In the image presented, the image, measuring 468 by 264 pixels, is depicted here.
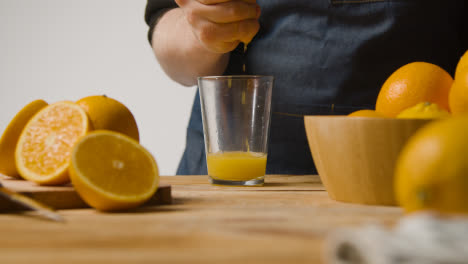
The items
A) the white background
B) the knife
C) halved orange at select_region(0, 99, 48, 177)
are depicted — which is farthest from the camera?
Answer: the white background

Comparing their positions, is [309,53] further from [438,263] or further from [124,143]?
[438,263]

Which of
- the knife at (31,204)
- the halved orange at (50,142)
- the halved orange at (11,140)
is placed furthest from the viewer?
the halved orange at (11,140)

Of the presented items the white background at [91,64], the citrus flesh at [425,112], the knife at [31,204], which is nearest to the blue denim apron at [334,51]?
the citrus flesh at [425,112]

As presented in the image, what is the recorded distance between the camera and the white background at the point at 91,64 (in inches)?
116

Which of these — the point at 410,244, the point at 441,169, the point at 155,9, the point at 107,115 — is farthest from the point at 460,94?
the point at 155,9

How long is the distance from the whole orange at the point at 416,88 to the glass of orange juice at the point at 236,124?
223 mm

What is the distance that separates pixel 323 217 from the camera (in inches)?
24.0

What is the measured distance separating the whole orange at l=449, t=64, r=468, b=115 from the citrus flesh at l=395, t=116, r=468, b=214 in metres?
0.26

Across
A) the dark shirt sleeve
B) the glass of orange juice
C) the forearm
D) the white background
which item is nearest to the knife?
the glass of orange juice

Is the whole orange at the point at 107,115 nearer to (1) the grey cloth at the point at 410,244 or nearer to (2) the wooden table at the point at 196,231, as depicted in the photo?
(2) the wooden table at the point at 196,231

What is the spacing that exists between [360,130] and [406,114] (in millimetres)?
61

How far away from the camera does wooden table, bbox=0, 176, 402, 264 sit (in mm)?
439

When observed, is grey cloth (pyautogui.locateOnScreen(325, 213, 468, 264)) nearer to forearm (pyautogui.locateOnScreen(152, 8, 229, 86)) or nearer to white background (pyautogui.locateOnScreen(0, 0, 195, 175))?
forearm (pyautogui.locateOnScreen(152, 8, 229, 86))

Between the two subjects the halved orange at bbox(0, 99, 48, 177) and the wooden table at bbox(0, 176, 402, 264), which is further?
the halved orange at bbox(0, 99, 48, 177)
